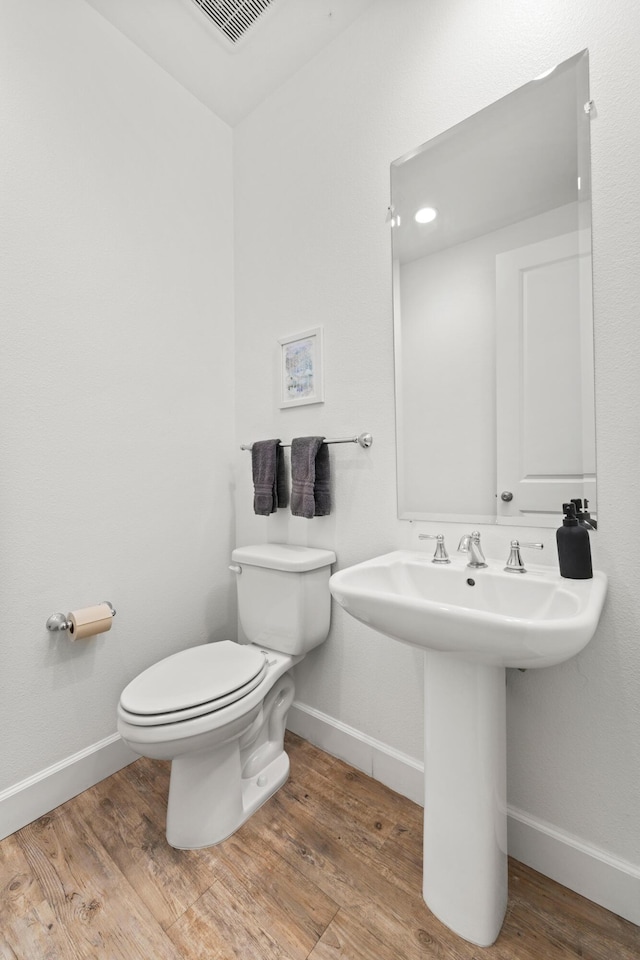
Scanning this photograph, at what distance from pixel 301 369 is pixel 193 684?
45.3 inches

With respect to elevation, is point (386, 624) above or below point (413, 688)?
above

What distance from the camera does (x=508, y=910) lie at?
3.23 ft

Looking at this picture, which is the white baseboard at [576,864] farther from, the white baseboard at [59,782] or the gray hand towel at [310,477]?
the white baseboard at [59,782]

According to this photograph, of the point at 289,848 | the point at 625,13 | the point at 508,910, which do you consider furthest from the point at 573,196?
the point at 289,848

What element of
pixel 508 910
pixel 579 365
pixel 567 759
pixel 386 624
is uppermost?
pixel 579 365

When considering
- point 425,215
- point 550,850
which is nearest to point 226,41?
point 425,215

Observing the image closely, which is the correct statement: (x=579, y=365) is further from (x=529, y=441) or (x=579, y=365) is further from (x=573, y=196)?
(x=573, y=196)

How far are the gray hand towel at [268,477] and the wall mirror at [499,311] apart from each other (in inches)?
20.7

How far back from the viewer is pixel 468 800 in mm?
923

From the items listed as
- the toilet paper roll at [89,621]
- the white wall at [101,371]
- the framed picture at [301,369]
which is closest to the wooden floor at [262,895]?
the white wall at [101,371]

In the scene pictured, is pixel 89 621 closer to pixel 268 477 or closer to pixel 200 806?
pixel 200 806

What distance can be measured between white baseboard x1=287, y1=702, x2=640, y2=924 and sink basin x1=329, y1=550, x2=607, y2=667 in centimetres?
61

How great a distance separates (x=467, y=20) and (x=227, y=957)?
2479 mm

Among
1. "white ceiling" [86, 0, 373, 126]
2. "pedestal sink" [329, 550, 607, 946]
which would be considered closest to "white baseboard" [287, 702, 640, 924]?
"pedestal sink" [329, 550, 607, 946]
